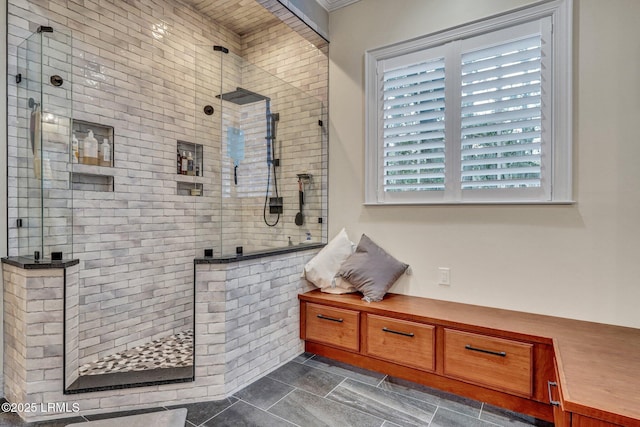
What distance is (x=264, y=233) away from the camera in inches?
105

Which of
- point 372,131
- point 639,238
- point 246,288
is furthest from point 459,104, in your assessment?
point 246,288

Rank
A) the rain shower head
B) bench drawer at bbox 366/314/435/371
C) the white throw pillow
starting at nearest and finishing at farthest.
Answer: bench drawer at bbox 366/314/435/371 < the rain shower head < the white throw pillow

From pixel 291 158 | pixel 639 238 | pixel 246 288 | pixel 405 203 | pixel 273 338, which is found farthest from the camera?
pixel 291 158

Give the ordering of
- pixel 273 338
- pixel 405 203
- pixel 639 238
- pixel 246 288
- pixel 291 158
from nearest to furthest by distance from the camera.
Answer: pixel 639 238 < pixel 246 288 < pixel 273 338 < pixel 405 203 < pixel 291 158

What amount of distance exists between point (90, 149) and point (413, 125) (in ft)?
8.46

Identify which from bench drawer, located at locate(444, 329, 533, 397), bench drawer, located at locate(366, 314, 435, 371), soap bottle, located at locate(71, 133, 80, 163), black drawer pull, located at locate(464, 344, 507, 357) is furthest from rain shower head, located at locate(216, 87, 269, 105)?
black drawer pull, located at locate(464, 344, 507, 357)

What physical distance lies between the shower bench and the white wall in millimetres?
170

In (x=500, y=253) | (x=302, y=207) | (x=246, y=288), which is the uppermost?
(x=302, y=207)

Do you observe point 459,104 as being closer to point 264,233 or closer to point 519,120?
point 519,120

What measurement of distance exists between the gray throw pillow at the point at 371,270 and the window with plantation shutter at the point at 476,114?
47 cm

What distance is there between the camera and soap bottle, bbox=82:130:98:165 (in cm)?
254

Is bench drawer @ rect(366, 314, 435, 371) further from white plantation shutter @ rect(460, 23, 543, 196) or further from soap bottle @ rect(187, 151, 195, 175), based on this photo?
soap bottle @ rect(187, 151, 195, 175)

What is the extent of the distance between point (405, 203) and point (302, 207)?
3.06 feet

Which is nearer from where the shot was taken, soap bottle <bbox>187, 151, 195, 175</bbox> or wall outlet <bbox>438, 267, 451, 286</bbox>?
wall outlet <bbox>438, 267, 451, 286</bbox>
